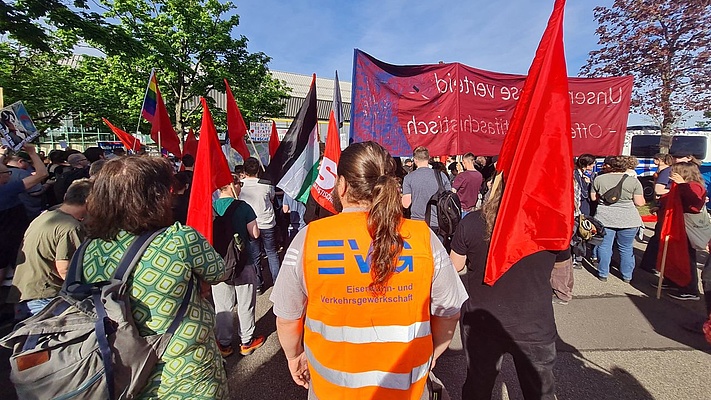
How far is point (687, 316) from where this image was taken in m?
4.06

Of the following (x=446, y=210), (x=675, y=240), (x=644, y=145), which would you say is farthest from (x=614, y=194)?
(x=644, y=145)

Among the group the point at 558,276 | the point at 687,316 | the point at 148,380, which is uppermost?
the point at 558,276

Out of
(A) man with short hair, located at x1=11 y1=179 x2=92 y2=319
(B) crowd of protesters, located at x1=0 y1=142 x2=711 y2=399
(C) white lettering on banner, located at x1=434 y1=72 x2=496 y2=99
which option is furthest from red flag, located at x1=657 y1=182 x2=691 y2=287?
(A) man with short hair, located at x1=11 y1=179 x2=92 y2=319


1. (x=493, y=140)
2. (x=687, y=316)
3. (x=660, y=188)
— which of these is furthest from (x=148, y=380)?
(x=660, y=188)

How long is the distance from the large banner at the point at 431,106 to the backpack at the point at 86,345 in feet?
8.50

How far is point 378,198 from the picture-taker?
1.36 metres

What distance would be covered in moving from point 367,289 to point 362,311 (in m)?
0.09

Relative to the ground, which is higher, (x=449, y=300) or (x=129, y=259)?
(x=129, y=259)

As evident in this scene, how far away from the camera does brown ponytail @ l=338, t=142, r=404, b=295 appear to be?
1.29 m

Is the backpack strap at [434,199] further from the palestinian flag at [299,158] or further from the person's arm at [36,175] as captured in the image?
the person's arm at [36,175]

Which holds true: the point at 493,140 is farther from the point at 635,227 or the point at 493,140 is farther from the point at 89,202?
the point at 89,202

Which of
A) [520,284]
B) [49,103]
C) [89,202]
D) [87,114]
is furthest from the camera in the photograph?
[87,114]

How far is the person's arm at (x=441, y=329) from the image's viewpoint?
5.11ft

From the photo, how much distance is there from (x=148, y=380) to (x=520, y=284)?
6.33 feet
